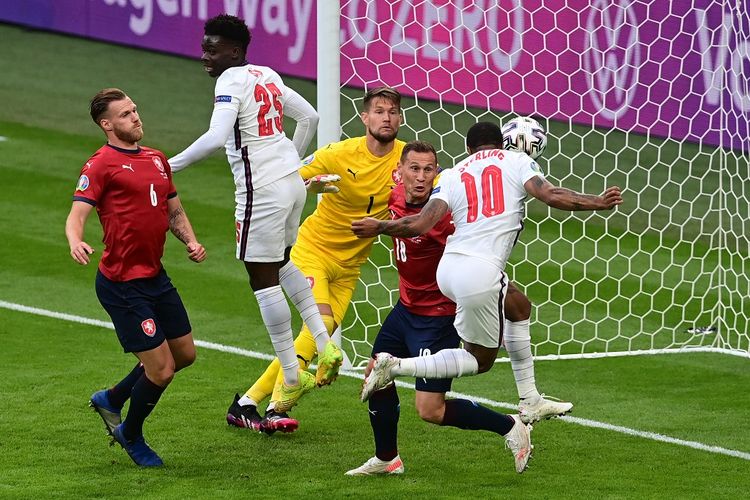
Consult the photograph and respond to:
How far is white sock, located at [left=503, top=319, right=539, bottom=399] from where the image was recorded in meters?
7.70

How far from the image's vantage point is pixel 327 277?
848 cm

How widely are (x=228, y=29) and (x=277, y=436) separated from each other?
88.6 inches

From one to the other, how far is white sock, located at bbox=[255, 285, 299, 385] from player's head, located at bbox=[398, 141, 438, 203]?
1068 mm

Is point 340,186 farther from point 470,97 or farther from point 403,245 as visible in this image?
point 470,97

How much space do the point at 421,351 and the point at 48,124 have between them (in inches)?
413

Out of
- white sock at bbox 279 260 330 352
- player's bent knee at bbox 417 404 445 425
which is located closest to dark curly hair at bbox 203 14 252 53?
white sock at bbox 279 260 330 352

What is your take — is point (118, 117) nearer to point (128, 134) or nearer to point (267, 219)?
point (128, 134)

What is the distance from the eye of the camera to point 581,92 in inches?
492

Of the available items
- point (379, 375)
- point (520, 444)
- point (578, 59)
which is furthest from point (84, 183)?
point (578, 59)

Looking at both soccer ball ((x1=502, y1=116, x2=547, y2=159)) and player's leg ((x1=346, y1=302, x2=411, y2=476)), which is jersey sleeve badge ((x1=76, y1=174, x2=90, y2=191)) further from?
soccer ball ((x1=502, y1=116, x2=547, y2=159))

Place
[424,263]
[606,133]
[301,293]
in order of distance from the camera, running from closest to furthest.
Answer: [424,263] < [301,293] < [606,133]

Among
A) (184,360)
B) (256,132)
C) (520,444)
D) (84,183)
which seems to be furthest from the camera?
(256,132)

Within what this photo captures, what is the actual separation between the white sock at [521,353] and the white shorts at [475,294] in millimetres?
711

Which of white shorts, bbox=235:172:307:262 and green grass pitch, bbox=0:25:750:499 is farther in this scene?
white shorts, bbox=235:172:307:262
